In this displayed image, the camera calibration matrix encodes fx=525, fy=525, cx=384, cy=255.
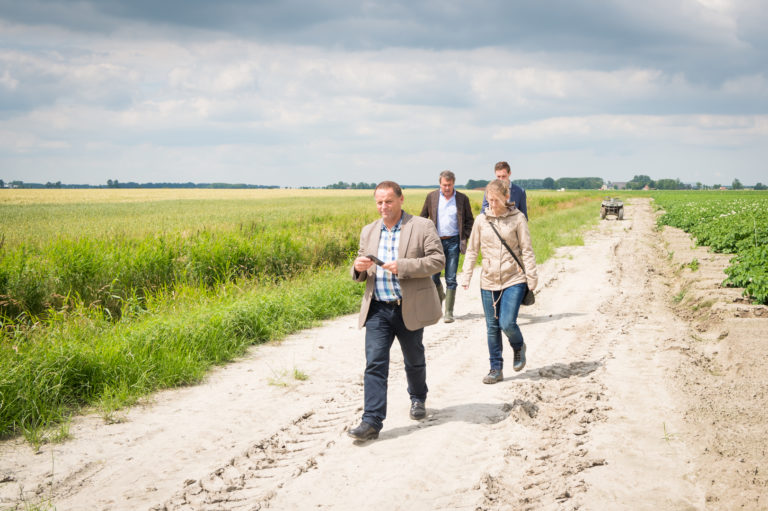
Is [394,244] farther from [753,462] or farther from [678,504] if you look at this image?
[753,462]

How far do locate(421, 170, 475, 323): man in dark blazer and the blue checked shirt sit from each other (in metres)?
3.55

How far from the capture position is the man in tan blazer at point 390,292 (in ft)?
13.9

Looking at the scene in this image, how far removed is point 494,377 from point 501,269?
1150mm

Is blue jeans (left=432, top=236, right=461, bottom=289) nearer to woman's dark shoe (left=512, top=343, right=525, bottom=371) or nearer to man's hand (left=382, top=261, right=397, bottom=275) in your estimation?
woman's dark shoe (left=512, top=343, right=525, bottom=371)

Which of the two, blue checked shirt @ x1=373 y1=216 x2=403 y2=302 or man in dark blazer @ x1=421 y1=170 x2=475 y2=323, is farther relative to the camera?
man in dark blazer @ x1=421 y1=170 x2=475 y2=323

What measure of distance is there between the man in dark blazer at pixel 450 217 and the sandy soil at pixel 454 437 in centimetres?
135

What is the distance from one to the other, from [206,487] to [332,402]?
172 centimetres

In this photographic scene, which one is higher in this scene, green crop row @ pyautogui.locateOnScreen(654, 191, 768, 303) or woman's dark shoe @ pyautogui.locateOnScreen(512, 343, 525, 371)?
green crop row @ pyautogui.locateOnScreen(654, 191, 768, 303)

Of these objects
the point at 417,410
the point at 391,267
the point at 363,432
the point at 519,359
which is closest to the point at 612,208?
the point at 519,359

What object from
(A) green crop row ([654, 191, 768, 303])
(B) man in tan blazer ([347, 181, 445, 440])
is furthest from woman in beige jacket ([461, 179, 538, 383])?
(A) green crop row ([654, 191, 768, 303])

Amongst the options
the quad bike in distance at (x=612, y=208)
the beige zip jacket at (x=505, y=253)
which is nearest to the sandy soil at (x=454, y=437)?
the beige zip jacket at (x=505, y=253)

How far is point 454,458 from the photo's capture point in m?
3.90

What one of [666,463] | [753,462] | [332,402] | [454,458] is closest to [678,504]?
[666,463]

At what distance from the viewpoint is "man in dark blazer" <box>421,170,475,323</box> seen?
26.2 feet
